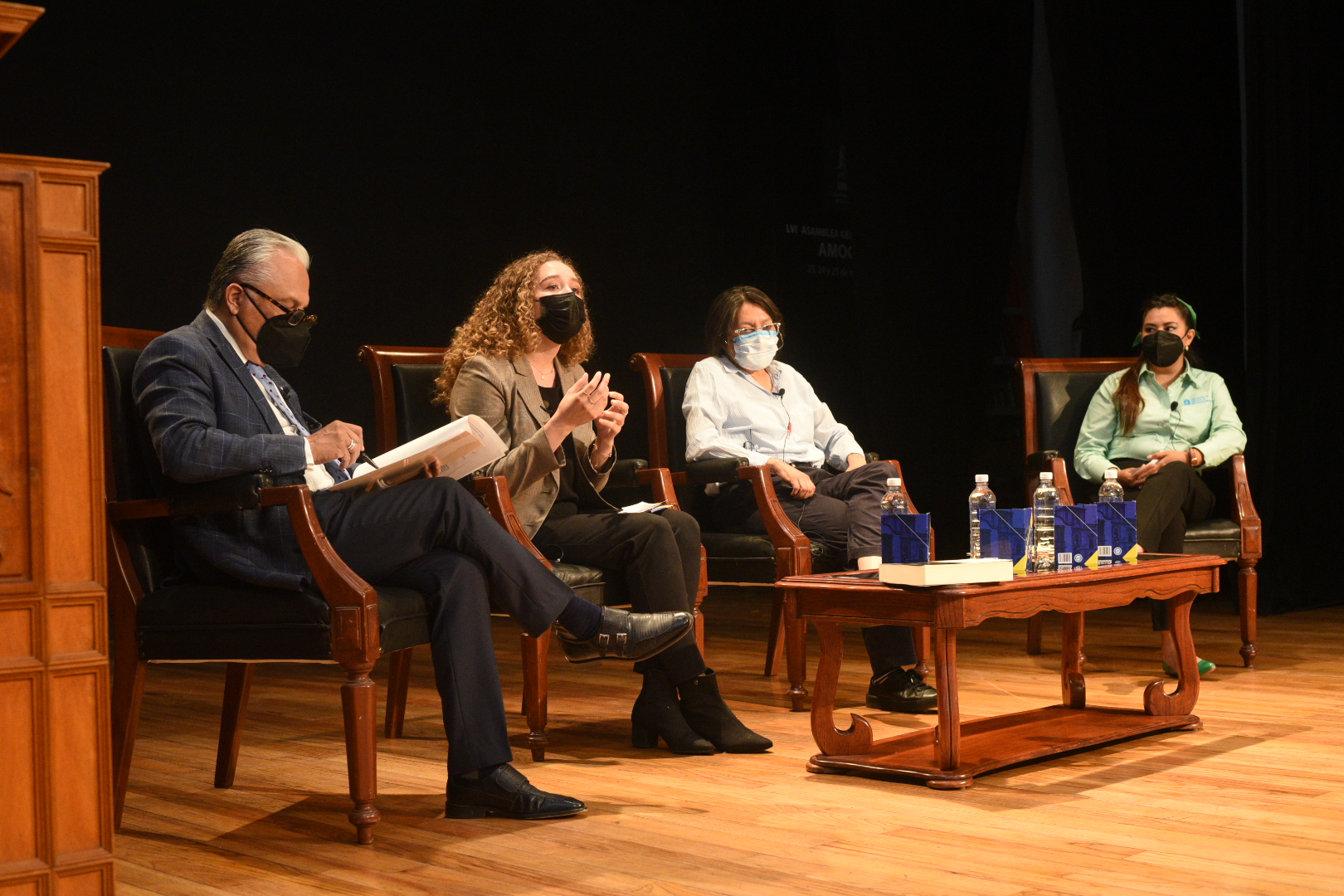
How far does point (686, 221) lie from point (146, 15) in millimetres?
2554

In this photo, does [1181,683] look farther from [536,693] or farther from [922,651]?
[536,693]

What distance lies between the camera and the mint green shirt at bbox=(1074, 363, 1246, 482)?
14.2 ft

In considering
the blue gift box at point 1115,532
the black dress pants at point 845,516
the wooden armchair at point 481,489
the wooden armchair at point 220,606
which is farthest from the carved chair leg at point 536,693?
the blue gift box at point 1115,532

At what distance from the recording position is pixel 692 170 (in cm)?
634

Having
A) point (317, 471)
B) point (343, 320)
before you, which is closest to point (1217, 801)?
point (317, 471)

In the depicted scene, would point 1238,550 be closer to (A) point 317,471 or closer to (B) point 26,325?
(A) point 317,471

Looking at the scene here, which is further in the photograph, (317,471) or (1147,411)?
(1147,411)

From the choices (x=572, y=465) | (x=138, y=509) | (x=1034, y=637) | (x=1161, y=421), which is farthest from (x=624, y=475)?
(x=1161, y=421)

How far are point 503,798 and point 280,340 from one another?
3.09ft

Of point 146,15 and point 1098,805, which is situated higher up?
point 146,15

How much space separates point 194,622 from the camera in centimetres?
243

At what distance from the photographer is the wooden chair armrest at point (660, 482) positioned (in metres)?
3.52

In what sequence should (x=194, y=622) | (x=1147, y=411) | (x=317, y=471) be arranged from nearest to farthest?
(x=194, y=622), (x=317, y=471), (x=1147, y=411)

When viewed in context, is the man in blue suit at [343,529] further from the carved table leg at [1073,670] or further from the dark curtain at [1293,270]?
the dark curtain at [1293,270]
